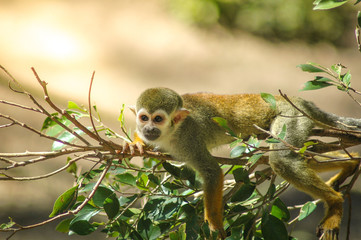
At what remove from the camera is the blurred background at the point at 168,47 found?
7.16 meters

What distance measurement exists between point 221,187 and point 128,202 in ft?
1.95

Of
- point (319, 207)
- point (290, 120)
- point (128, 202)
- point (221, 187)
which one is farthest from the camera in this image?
point (319, 207)

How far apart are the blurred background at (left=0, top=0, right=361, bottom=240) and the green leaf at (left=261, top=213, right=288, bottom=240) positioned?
15.4 ft

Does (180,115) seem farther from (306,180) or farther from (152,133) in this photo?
(306,180)

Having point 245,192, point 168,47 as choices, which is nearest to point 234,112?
point 245,192

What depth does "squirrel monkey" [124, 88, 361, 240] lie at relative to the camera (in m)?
2.38

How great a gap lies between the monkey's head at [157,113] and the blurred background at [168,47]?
3.87 metres

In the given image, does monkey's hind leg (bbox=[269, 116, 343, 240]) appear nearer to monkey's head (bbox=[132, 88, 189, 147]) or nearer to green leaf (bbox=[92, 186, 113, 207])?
monkey's head (bbox=[132, 88, 189, 147])

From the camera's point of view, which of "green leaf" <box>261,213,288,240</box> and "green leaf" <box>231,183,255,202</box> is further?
"green leaf" <box>231,183,255,202</box>

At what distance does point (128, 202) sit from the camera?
87.4 inches

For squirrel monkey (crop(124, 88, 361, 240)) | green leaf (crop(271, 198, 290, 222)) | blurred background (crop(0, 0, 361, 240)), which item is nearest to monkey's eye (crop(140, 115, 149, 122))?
squirrel monkey (crop(124, 88, 361, 240))

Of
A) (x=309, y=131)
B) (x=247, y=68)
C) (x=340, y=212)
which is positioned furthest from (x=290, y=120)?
(x=247, y=68)

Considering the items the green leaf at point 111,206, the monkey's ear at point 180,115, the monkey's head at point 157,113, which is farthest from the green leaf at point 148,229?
the monkey's ear at point 180,115

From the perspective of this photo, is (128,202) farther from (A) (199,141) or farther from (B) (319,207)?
(B) (319,207)
